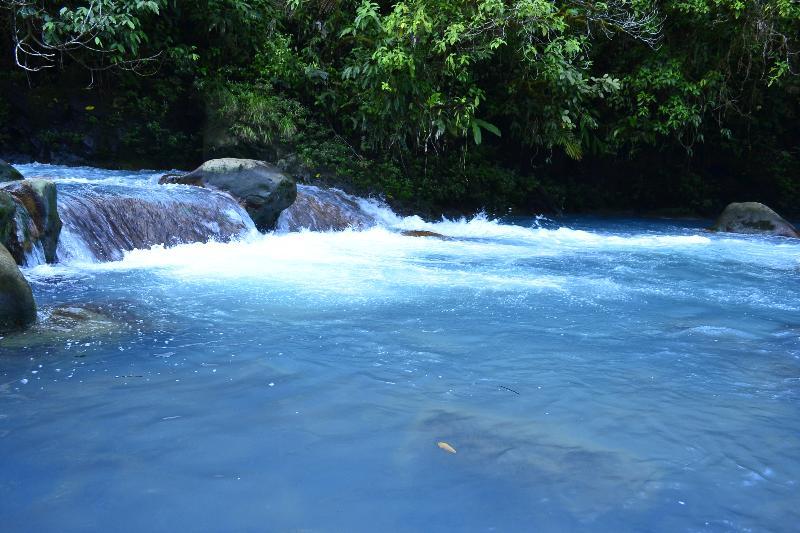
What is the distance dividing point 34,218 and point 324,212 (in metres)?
5.32

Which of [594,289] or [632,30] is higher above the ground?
[632,30]

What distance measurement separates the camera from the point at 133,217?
8.73 m

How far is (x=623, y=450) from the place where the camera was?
3303mm

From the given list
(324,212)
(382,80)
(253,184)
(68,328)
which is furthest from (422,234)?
(68,328)

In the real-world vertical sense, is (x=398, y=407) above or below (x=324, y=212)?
below

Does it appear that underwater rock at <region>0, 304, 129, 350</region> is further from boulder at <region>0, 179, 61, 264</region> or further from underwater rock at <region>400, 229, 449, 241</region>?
underwater rock at <region>400, 229, 449, 241</region>

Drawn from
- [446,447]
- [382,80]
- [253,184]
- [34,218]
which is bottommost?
[446,447]

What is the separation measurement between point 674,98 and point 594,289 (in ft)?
29.1

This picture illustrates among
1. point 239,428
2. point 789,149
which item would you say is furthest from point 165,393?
point 789,149

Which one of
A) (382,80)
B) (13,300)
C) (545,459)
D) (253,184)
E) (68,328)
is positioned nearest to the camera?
(545,459)

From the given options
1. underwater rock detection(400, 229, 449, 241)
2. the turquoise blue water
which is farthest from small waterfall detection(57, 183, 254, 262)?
underwater rock detection(400, 229, 449, 241)

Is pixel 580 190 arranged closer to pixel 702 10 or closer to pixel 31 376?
pixel 702 10

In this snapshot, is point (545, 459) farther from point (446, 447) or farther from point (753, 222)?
point (753, 222)

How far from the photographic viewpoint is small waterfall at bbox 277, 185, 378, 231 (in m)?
11.3
